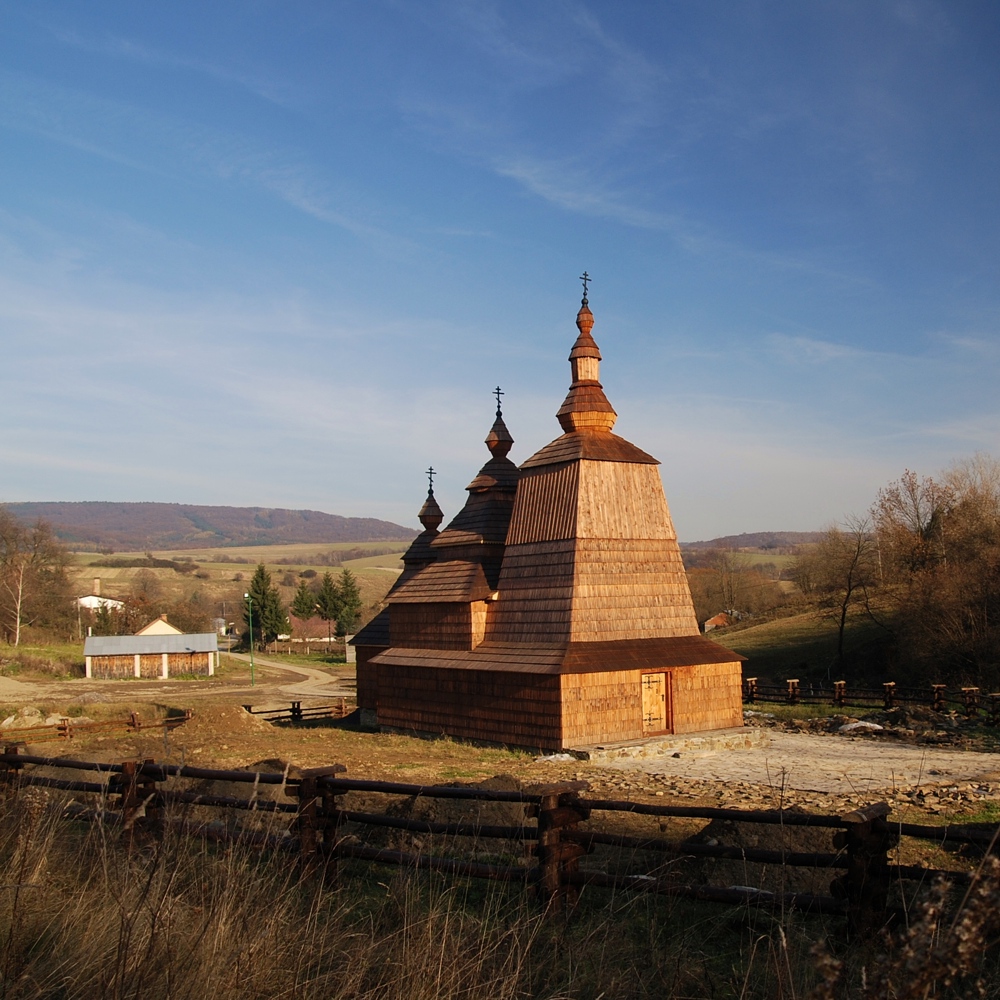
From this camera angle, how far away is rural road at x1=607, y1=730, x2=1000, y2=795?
55.1 feet

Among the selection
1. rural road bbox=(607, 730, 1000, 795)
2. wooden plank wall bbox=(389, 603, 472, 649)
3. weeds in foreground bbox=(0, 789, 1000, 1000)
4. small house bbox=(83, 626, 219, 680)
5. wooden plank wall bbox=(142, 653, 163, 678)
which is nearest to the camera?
weeds in foreground bbox=(0, 789, 1000, 1000)

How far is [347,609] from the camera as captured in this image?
3344 inches

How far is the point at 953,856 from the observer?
9875 mm

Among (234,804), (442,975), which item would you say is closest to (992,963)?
(442,975)

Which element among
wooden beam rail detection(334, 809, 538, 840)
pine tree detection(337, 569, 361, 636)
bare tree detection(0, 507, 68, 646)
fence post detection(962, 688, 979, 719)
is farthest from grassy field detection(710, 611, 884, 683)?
bare tree detection(0, 507, 68, 646)

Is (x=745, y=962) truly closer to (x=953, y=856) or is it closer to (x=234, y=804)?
(x=234, y=804)

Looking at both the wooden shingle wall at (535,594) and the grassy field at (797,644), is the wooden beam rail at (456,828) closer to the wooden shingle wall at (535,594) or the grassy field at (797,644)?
the wooden shingle wall at (535,594)

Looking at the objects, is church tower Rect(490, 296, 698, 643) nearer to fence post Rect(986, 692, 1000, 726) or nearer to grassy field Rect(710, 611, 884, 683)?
fence post Rect(986, 692, 1000, 726)

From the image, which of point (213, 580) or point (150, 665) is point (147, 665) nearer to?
point (150, 665)

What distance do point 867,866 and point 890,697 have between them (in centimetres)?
2733

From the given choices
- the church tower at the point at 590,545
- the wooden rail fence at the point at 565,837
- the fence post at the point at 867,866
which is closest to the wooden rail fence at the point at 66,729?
the church tower at the point at 590,545

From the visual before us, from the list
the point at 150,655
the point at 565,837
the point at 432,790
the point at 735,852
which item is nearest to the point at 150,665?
the point at 150,655

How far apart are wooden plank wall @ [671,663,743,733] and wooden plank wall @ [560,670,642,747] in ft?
4.68

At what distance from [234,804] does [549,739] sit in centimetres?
1491
